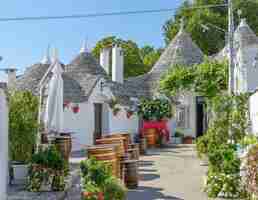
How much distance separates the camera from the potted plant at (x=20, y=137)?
371 inches

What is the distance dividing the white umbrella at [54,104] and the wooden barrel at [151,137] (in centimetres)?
936

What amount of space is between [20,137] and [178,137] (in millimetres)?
15721

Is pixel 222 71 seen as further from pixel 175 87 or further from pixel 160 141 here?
pixel 160 141

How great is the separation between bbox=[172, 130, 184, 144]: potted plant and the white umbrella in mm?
12403

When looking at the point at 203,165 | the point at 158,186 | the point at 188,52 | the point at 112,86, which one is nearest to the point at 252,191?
the point at 158,186

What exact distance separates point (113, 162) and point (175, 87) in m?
12.2

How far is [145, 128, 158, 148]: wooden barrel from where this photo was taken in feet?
70.9

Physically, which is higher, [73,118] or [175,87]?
[175,87]

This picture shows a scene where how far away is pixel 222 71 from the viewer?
19.6 metres

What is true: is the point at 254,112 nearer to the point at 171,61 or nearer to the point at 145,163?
the point at 145,163

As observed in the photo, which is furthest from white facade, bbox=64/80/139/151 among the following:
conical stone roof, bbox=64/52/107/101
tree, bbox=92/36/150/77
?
tree, bbox=92/36/150/77

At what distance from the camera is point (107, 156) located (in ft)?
32.8

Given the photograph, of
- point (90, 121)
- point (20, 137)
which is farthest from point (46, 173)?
point (90, 121)

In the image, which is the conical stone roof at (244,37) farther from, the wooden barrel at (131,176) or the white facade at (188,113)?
the wooden barrel at (131,176)
